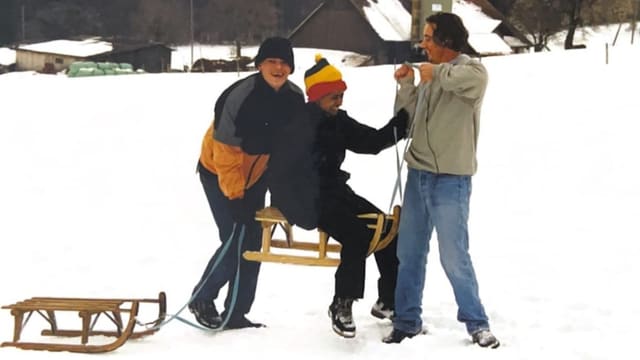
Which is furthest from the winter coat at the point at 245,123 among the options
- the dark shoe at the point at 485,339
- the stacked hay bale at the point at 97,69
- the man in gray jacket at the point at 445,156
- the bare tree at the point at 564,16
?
the bare tree at the point at 564,16

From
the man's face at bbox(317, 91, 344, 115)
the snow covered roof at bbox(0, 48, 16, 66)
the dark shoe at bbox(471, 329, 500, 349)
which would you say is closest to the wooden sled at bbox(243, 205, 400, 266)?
the man's face at bbox(317, 91, 344, 115)

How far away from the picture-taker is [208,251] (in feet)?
21.5

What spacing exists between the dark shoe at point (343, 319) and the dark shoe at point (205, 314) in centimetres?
67

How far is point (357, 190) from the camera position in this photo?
844 cm

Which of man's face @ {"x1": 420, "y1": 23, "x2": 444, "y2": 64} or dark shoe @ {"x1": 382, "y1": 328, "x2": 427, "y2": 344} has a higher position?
man's face @ {"x1": 420, "y1": 23, "x2": 444, "y2": 64}

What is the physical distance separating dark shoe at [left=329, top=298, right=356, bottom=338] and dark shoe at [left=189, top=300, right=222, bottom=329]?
0.67 meters

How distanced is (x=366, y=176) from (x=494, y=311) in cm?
420

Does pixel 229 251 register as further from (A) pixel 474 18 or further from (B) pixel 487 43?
(B) pixel 487 43

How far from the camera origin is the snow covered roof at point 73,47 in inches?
248

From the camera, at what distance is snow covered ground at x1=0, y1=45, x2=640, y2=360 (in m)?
4.30

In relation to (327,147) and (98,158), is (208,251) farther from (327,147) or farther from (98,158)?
(98,158)

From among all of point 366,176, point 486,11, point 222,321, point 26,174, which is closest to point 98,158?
point 26,174

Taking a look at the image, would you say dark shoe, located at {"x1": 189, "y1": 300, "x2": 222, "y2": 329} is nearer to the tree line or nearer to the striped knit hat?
the striped knit hat

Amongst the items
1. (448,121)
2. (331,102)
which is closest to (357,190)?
(331,102)
